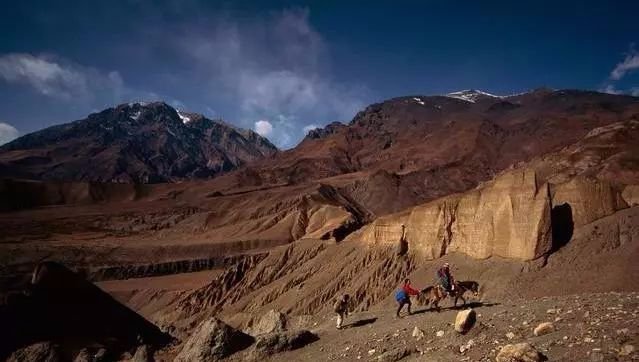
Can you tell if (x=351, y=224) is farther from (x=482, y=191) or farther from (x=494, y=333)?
(x=494, y=333)

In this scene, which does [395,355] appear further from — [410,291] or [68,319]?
[68,319]

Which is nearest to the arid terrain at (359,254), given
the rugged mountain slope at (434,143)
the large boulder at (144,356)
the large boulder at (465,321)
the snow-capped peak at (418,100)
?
the large boulder at (465,321)

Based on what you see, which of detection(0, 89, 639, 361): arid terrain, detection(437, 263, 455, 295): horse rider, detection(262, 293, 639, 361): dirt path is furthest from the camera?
detection(437, 263, 455, 295): horse rider

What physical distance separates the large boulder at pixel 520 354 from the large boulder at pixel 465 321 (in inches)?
124

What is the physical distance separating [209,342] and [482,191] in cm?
2030

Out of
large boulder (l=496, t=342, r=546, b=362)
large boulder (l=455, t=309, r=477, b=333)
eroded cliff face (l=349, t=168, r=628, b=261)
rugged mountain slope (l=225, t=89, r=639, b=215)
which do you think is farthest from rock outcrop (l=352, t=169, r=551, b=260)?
rugged mountain slope (l=225, t=89, r=639, b=215)

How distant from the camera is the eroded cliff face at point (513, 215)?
2556 cm

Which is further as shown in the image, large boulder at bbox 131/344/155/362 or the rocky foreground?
large boulder at bbox 131/344/155/362

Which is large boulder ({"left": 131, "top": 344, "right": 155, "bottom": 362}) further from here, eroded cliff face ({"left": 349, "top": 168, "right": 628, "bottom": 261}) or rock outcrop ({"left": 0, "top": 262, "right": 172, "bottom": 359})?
eroded cliff face ({"left": 349, "top": 168, "right": 628, "bottom": 261})

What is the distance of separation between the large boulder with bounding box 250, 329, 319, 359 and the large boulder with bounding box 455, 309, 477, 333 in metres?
5.72

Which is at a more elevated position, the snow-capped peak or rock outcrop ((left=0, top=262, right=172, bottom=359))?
the snow-capped peak

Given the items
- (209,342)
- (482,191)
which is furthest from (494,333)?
(482,191)

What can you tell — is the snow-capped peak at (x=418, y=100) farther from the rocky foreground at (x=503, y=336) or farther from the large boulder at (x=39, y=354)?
the rocky foreground at (x=503, y=336)

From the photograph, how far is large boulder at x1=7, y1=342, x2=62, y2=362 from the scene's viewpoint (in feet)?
70.4
